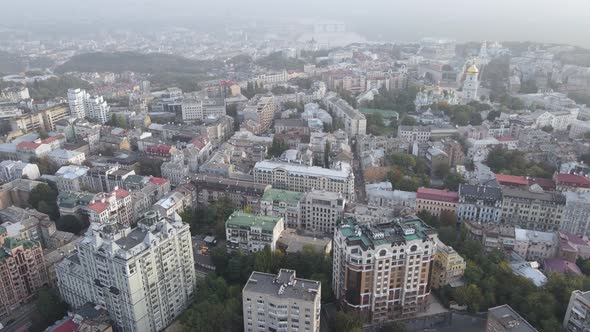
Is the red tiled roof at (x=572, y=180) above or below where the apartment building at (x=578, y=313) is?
above

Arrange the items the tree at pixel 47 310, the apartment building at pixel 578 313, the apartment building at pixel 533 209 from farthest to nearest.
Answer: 1. the apartment building at pixel 533 209
2. the tree at pixel 47 310
3. the apartment building at pixel 578 313

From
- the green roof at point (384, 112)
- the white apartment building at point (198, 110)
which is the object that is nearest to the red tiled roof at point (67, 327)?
the white apartment building at point (198, 110)

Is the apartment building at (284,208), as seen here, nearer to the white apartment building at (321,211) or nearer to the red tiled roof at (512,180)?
the white apartment building at (321,211)

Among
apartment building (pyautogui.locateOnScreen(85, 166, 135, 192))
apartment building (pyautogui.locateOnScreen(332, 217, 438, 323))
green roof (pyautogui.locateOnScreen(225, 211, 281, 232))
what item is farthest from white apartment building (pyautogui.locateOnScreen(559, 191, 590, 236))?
apartment building (pyautogui.locateOnScreen(85, 166, 135, 192))

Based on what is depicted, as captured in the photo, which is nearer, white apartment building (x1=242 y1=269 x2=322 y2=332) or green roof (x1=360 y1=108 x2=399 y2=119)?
white apartment building (x1=242 y1=269 x2=322 y2=332)

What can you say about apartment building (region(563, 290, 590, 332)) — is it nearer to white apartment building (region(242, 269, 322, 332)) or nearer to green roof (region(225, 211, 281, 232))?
white apartment building (region(242, 269, 322, 332))

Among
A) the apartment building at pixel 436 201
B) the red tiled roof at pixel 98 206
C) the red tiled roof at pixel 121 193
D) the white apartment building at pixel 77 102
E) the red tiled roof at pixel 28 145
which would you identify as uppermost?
the white apartment building at pixel 77 102

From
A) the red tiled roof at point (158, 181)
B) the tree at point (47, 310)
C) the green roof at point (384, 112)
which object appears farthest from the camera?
the green roof at point (384, 112)
